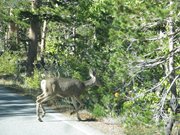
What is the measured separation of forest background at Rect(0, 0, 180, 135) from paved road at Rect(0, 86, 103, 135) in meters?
1.26

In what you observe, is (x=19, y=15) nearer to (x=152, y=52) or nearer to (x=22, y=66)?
(x=22, y=66)

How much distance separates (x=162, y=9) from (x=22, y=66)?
2878cm

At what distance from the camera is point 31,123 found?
15.3 meters

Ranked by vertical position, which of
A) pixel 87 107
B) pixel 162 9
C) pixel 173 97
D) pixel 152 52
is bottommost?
pixel 87 107

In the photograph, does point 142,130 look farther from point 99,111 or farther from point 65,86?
point 65,86

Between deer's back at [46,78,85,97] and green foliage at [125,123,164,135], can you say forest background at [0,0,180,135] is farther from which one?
deer's back at [46,78,85,97]

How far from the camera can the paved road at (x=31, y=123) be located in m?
13.9

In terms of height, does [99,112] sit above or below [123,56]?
below

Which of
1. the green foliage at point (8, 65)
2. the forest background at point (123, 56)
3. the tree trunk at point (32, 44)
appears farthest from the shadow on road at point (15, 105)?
the green foliage at point (8, 65)

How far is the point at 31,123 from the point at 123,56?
4.19 meters

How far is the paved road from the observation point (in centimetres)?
1389

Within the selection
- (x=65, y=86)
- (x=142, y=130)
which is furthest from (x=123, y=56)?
(x=65, y=86)

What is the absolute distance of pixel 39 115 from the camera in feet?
51.9

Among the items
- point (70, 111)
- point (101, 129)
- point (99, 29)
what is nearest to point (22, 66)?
point (99, 29)
